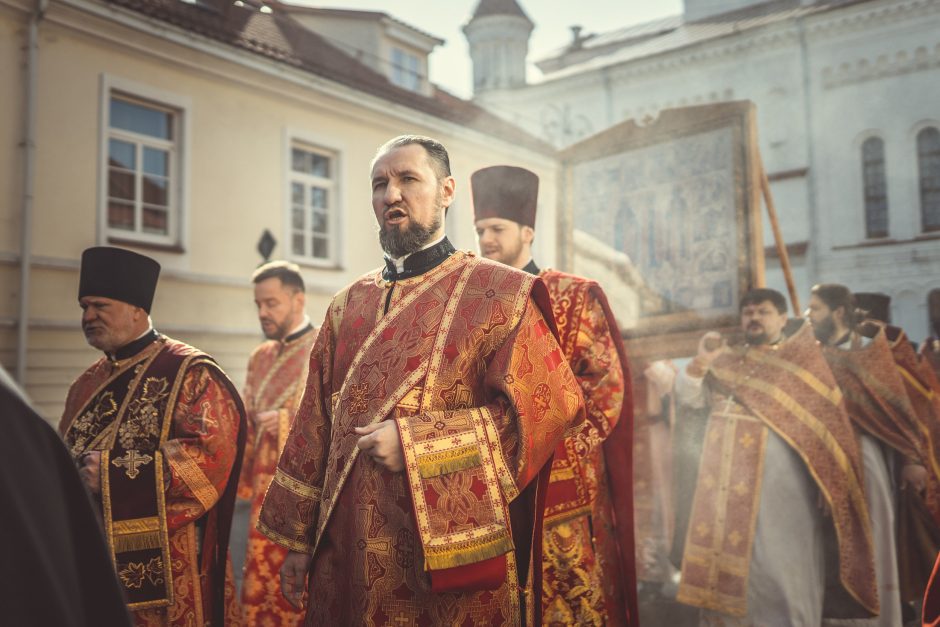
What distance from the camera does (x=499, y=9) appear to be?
2461 centimetres

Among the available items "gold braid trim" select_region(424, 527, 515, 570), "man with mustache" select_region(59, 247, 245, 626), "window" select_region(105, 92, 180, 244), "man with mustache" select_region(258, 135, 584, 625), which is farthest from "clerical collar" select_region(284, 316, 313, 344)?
"window" select_region(105, 92, 180, 244)

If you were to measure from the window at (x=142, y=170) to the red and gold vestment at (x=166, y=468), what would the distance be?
6.23 meters

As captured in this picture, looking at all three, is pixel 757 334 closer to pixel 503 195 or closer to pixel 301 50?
pixel 503 195

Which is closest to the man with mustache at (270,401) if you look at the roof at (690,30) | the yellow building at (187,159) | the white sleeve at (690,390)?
the white sleeve at (690,390)

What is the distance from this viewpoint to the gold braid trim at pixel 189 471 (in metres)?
3.40

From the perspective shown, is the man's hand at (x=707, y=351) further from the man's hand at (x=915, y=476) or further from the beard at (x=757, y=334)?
the man's hand at (x=915, y=476)

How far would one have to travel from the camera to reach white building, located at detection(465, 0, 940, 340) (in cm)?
618

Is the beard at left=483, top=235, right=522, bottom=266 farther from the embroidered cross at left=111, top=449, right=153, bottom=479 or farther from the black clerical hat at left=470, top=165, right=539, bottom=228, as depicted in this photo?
the embroidered cross at left=111, top=449, right=153, bottom=479

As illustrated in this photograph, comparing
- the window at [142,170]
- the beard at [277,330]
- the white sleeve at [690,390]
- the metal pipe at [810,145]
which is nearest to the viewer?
the beard at [277,330]

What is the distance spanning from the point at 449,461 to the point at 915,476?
3.92m

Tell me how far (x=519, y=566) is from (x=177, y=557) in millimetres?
1680

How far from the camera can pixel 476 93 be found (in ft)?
70.5

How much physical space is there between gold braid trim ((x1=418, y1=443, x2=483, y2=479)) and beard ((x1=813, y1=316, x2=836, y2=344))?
153 inches

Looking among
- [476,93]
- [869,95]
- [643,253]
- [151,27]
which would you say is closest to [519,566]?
[643,253]
